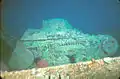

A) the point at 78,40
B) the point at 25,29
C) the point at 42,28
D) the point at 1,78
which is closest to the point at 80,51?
the point at 78,40

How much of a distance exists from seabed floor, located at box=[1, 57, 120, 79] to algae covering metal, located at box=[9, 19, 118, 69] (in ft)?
0.23

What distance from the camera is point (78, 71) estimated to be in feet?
9.87

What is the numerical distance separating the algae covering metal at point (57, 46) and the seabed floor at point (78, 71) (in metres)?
0.07

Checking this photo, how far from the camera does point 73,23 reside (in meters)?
2.96

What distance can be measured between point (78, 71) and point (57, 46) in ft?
1.54

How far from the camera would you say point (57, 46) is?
2924 mm

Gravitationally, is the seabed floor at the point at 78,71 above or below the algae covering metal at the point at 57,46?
below

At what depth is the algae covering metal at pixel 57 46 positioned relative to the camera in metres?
2.79

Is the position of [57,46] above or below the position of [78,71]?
above

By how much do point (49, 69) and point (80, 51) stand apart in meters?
0.51

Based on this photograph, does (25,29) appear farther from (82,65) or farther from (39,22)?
(82,65)

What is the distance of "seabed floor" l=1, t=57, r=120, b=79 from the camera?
2.80 meters

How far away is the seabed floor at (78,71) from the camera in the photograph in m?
2.80

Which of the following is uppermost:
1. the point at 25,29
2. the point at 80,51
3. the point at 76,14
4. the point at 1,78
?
the point at 76,14
